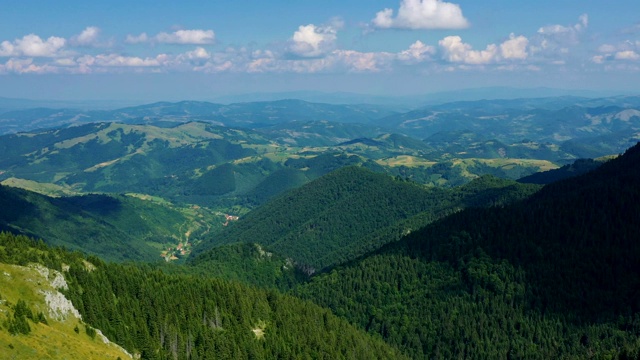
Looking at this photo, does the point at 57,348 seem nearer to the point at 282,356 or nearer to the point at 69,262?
the point at 69,262

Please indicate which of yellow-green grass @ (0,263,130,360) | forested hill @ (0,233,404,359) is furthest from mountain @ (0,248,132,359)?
forested hill @ (0,233,404,359)

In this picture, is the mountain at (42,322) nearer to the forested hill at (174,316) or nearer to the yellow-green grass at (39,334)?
the yellow-green grass at (39,334)

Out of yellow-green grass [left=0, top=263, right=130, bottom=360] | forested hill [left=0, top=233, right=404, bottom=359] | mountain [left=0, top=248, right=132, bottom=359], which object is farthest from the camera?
forested hill [left=0, top=233, right=404, bottom=359]

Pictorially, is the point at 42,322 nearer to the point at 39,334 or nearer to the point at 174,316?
the point at 39,334

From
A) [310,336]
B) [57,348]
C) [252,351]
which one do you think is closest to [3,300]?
[57,348]

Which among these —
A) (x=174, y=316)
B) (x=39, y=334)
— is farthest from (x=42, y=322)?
(x=174, y=316)

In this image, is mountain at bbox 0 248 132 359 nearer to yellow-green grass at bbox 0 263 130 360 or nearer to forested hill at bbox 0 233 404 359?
yellow-green grass at bbox 0 263 130 360
